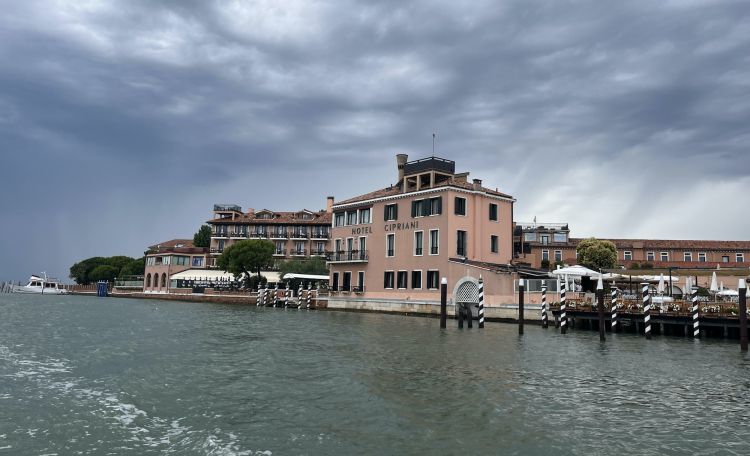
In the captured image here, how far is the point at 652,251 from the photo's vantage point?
81.4 meters

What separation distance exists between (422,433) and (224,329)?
22.2 metres

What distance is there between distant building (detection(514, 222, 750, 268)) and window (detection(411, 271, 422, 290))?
28.4 m

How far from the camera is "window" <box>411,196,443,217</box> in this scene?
153ft

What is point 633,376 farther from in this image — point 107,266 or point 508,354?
point 107,266

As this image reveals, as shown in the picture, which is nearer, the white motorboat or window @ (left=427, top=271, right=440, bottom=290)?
window @ (left=427, top=271, right=440, bottom=290)

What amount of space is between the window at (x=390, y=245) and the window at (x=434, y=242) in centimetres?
450

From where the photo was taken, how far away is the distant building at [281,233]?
93.6 m

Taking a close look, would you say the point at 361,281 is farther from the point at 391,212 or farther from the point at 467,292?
the point at 467,292

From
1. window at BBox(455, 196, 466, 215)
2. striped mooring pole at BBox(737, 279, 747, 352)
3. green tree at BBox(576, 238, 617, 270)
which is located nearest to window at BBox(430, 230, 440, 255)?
window at BBox(455, 196, 466, 215)

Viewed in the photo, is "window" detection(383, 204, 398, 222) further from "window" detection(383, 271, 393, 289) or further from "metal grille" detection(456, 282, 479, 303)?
"metal grille" detection(456, 282, 479, 303)

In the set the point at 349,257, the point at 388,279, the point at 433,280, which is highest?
the point at 349,257

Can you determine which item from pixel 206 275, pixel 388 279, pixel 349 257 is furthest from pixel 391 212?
pixel 206 275

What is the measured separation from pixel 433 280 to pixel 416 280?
200 cm

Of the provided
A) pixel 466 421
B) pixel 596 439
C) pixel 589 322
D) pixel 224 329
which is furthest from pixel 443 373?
pixel 589 322
